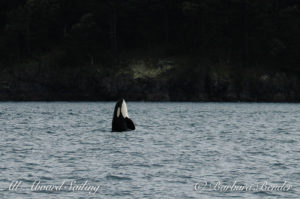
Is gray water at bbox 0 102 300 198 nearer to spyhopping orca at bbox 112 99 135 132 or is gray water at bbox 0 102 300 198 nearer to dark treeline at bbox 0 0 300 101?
spyhopping orca at bbox 112 99 135 132

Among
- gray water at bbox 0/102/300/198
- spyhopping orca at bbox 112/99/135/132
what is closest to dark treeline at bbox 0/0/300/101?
gray water at bbox 0/102/300/198

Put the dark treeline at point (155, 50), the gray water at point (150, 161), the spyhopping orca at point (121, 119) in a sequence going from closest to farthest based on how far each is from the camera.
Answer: the gray water at point (150, 161) < the spyhopping orca at point (121, 119) < the dark treeline at point (155, 50)

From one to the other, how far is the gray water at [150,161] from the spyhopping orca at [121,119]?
781 mm

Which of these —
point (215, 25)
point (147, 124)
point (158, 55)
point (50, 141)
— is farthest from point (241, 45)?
point (50, 141)

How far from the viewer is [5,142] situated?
32.5 metres

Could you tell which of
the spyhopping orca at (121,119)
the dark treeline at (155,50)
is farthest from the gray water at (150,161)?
the dark treeline at (155,50)

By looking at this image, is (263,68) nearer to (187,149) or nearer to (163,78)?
(163,78)

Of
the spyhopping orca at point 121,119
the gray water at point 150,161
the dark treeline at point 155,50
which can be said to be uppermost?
the dark treeline at point 155,50

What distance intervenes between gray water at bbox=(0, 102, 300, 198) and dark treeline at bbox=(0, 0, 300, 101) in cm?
4884

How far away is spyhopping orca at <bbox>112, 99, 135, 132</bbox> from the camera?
117 feet

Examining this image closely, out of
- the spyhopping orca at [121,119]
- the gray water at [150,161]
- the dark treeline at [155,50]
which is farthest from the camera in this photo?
the dark treeline at [155,50]

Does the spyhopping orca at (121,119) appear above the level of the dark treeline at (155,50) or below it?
below

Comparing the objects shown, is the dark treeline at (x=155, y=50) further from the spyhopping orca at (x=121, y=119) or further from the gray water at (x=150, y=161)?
the spyhopping orca at (x=121, y=119)

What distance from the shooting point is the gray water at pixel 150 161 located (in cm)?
1944
